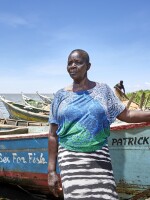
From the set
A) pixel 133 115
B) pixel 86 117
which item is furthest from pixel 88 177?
pixel 133 115

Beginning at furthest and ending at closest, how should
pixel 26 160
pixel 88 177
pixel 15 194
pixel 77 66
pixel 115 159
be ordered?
pixel 15 194
pixel 26 160
pixel 115 159
pixel 77 66
pixel 88 177

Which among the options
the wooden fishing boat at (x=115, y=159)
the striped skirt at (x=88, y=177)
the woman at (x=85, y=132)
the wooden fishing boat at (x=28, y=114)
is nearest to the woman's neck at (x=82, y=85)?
the woman at (x=85, y=132)

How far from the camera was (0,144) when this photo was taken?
6.24m

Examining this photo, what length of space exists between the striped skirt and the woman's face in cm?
55

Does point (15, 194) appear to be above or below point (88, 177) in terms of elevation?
below

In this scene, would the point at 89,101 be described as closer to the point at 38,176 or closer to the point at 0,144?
the point at 38,176

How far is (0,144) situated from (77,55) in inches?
176

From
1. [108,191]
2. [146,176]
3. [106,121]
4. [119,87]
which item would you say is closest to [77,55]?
[106,121]

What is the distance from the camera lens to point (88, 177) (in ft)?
6.84

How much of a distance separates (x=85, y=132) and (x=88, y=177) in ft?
1.01

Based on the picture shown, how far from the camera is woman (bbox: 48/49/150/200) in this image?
2082mm

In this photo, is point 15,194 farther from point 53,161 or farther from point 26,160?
point 53,161

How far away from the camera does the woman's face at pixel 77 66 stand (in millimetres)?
2232

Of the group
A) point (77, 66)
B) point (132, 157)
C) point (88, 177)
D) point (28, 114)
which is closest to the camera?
point (88, 177)
